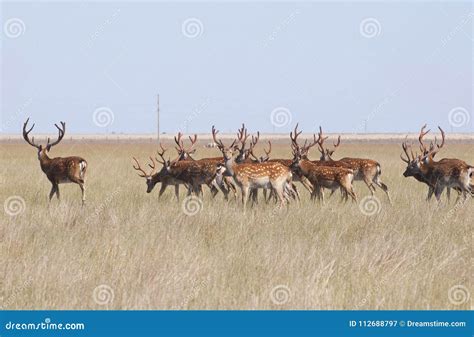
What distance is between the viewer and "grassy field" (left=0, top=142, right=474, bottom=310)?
562 cm

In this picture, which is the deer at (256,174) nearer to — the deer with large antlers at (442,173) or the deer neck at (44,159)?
the deer with large antlers at (442,173)

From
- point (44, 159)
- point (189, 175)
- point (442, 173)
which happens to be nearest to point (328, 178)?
point (442, 173)

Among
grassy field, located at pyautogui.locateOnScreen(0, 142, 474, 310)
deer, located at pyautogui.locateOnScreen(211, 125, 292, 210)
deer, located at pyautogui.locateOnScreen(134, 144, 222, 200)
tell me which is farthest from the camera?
deer, located at pyautogui.locateOnScreen(134, 144, 222, 200)

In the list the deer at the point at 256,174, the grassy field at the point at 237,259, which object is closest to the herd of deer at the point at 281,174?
the deer at the point at 256,174

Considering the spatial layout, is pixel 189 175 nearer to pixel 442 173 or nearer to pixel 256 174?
pixel 256 174

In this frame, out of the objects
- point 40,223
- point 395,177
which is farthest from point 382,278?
point 395,177

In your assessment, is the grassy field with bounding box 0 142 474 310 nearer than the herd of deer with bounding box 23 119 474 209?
Yes

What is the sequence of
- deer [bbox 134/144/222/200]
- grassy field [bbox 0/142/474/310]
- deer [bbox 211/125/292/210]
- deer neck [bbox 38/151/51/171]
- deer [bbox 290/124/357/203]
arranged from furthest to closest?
deer neck [bbox 38/151/51/171]
deer [bbox 134/144/222/200]
deer [bbox 290/124/357/203]
deer [bbox 211/125/292/210]
grassy field [bbox 0/142/474/310]

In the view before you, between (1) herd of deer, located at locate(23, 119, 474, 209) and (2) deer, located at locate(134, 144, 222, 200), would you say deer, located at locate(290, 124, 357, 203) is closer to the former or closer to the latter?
(1) herd of deer, located at locate(23, 119, 474, 209)

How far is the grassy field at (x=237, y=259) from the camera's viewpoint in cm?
562

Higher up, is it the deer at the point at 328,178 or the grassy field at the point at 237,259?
the deer at the point at 328,178

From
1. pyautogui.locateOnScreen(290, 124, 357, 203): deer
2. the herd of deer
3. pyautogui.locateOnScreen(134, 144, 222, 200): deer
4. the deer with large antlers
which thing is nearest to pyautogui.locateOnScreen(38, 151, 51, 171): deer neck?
the herd of deer

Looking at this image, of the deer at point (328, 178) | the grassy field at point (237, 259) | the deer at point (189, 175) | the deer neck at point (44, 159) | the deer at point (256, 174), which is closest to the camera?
the grassy field at point (237, 259)

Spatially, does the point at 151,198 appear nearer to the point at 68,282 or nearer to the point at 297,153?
the point at 297,153
